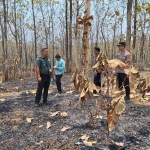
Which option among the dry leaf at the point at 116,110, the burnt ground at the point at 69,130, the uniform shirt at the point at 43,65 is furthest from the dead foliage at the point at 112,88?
the uniform shirt at the point at 43,65

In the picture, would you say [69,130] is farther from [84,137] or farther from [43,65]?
[43,65]

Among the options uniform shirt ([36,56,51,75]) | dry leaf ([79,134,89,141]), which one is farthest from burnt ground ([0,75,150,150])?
uniform shirt ([36,56,51,75])

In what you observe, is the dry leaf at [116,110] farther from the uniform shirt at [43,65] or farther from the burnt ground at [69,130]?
the uniform shirt at [43,65]

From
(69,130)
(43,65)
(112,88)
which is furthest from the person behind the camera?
(43,65)

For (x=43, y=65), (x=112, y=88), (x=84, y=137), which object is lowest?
(x=84, y=137)

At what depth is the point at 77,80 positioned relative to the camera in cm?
439

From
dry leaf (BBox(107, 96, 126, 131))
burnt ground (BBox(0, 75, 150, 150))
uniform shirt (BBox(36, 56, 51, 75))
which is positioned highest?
uniform shirt (BBox(36, 56, 51, 75))

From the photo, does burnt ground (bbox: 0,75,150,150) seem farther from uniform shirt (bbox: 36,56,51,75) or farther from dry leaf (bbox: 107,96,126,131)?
uniform shirt (bbox: 36,56,51,75)

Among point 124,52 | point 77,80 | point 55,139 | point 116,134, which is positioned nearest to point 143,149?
point 116,134

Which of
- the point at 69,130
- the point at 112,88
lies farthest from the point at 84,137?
the point at 112,88

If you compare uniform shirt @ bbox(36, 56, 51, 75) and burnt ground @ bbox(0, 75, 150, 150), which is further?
uniform shirt @ bbox(36, 56, 51, 75)

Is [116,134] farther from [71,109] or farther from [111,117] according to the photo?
[71,109]

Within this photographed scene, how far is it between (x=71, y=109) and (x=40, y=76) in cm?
115

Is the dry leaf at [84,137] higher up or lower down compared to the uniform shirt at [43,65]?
lower down
